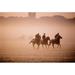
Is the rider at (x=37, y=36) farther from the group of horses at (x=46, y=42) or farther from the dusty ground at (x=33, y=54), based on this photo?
the dusty ground at (x=33, y=54)

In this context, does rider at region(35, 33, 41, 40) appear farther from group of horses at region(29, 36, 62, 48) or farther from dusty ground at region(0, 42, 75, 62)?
dusty ground at region(0, 42, 75, 62)

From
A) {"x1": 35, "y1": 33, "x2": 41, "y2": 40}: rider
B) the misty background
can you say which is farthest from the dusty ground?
{"x1": 35, "y1": 33, "x2": 41, "y2": 40}: rider

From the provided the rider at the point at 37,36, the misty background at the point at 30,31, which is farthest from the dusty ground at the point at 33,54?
the rider at the point at 37,36

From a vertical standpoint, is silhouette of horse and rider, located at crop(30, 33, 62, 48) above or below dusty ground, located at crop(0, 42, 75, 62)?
above

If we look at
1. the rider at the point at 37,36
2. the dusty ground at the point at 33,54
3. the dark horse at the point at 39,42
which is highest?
the rider at the point at 37,36

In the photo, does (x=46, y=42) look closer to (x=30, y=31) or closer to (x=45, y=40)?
(x=45, y=40)

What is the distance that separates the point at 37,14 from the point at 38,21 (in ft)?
0.29

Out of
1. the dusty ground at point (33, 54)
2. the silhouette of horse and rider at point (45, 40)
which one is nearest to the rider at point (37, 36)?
the silhouette of horse and rider at point (45, 40)

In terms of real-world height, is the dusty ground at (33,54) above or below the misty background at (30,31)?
below

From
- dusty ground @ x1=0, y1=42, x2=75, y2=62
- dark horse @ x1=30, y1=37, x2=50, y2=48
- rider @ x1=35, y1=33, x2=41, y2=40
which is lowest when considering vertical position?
dusty ground @ x1=0, y1=42, x2=75, y2=62
